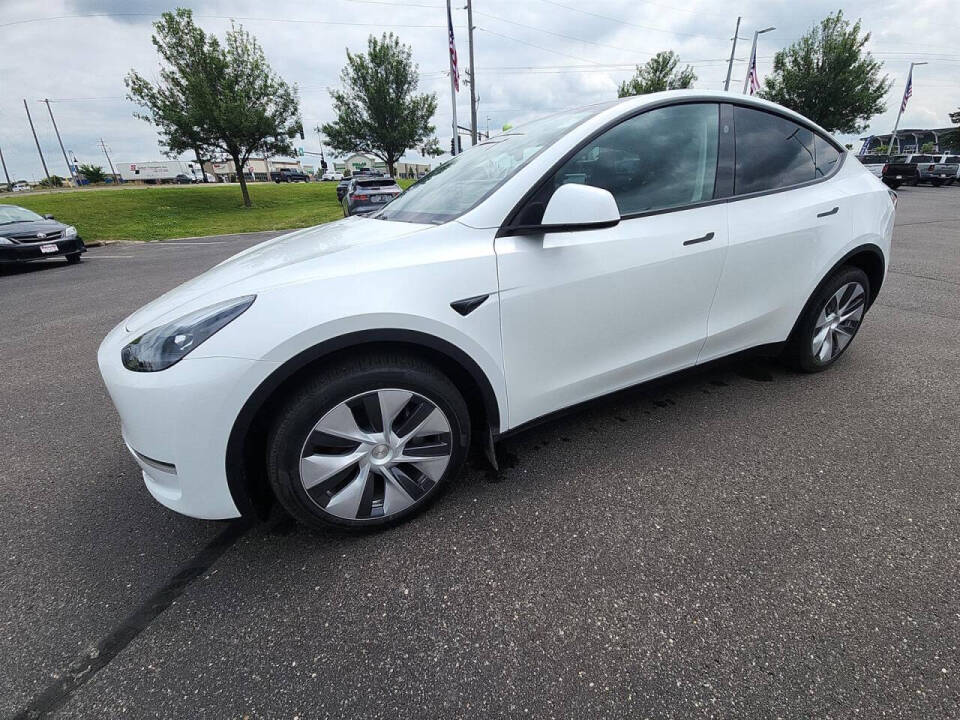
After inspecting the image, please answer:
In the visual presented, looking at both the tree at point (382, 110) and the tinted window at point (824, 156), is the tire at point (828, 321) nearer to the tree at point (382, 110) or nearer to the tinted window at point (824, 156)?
the tinted window at point (824, 156)

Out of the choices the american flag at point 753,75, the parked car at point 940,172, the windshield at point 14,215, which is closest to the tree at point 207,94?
the windshield at point 14,215

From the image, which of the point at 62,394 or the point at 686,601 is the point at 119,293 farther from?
the point at 686,601

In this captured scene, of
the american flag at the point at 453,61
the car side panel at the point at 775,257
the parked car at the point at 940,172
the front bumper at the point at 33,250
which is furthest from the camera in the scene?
the parked car at the point at 940,172

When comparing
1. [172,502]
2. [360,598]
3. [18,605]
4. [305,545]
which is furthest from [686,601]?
[18,605]

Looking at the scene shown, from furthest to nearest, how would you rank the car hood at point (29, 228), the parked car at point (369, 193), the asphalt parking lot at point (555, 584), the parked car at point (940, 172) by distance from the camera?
the parked car at point (940, 172), the parked car at point (369, 193), the car hood at point (29, 228), the asphalt parking lot at point (555, 584)

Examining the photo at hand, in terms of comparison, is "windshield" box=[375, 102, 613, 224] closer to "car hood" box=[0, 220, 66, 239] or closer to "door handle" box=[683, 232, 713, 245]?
"door handle" box=[683, 232, 713, 245]

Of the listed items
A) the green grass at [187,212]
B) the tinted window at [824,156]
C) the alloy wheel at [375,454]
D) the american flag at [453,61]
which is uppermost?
the american flag at [453,61]

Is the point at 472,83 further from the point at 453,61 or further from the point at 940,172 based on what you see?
the point at 940,172

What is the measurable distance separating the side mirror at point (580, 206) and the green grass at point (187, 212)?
15312mm

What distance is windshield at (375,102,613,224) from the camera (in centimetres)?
206

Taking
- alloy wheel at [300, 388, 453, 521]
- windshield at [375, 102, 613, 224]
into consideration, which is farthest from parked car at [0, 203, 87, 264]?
alloy wheel at [300, 388, 453, 521]

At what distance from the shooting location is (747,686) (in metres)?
1.31

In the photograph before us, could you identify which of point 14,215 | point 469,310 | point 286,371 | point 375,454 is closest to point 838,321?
point 469,310

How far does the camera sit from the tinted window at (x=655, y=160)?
81.4 inches
